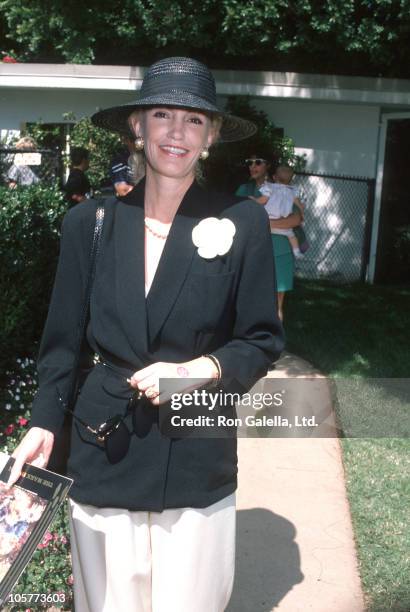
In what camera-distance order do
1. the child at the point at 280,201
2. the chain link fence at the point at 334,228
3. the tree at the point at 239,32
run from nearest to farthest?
the child at the point at 280,201
the chain link fence at the point at 334,228
the tree at the point at 239,32

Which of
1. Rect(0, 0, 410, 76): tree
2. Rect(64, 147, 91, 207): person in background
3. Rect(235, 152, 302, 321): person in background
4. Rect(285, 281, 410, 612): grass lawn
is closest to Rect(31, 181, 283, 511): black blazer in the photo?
Rect(285, 281, 410, 612): grass lawn

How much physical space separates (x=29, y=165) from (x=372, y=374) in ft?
23.1

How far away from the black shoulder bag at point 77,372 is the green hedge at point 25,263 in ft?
10.8

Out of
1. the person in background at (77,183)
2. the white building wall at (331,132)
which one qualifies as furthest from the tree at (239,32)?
the person in background at (77,183)

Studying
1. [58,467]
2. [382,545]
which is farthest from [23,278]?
[58,467]

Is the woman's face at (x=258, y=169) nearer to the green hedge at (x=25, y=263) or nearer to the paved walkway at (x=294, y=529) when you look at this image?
the green hedge at (x=25, y=263)

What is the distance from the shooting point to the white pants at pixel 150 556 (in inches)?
91.5

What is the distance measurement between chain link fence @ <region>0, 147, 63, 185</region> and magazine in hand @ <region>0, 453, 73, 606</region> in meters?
8.83

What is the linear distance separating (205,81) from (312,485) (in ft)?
10.9

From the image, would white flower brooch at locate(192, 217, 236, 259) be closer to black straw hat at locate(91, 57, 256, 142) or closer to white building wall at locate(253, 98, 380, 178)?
black straw hat at locate(91, 57, 256, 142)

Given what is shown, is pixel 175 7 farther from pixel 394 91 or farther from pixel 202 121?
pixel 202 121

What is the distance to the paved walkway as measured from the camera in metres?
3.88

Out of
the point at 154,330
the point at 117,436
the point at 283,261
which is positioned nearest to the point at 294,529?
the point at 117,436

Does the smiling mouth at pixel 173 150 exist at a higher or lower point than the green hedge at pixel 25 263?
higher
